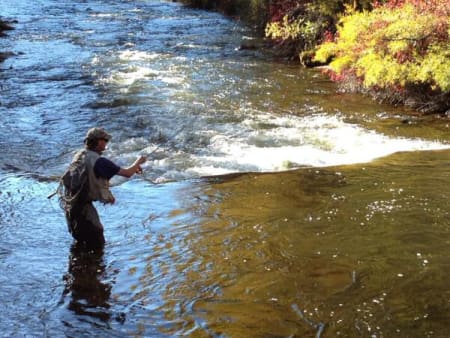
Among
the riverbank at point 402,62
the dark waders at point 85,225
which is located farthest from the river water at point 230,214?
the riverbank at point 402,62

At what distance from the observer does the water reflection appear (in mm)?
5152

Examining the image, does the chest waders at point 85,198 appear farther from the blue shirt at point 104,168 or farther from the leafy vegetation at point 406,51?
the leafy vegetation at point 406,51

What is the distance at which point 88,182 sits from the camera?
6.18 meters

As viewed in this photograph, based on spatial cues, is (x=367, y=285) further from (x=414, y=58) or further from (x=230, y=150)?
(x=414, y=58)

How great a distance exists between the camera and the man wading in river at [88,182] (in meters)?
6.10

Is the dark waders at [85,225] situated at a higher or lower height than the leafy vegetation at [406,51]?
lower

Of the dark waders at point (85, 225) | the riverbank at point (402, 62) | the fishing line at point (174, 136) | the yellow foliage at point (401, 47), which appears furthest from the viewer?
the riverbank at point (402, 62)

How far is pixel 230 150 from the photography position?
1056cm

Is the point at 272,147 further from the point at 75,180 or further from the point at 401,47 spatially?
the point at 75,180

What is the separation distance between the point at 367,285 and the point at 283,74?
41.5 ft

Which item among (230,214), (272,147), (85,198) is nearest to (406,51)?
(272,147)

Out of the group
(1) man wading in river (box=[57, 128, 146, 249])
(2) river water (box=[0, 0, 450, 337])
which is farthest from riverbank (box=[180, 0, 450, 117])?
(1) man wading in river (box=[57, 128, 146, 249])

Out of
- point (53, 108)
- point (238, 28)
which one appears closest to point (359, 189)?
point (53, 108)

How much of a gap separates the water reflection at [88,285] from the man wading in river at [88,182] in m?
0.26
